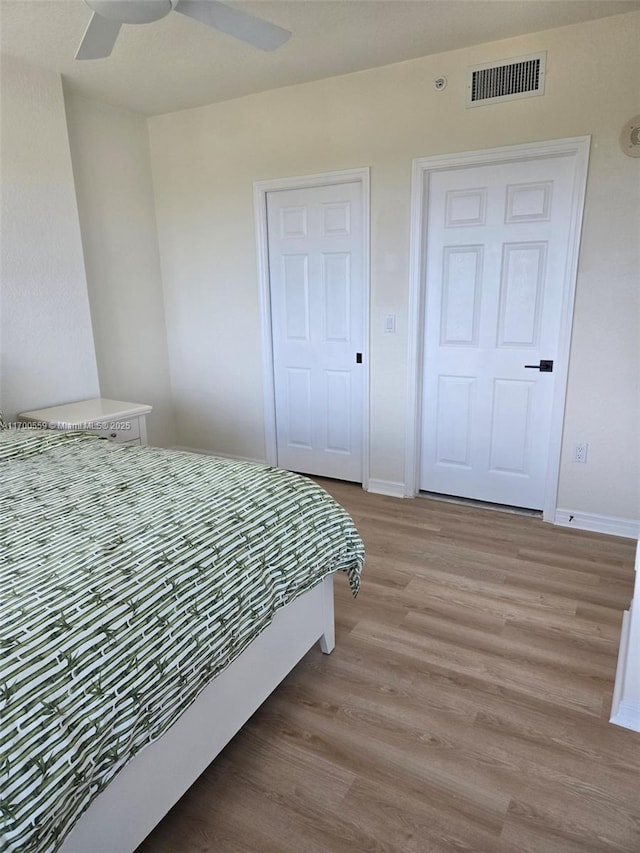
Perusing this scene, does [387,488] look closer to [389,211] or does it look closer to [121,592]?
[389,211]

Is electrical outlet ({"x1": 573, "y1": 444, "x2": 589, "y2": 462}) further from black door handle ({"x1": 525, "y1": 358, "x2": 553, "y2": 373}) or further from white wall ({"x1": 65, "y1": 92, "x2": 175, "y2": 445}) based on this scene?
white wall ({"x1": 65, "y1": 92, "x2": 175, "y2": 445})

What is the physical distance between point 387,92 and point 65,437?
2.56m

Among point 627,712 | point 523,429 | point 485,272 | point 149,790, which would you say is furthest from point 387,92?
point 149,790

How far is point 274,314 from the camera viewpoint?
3771mm

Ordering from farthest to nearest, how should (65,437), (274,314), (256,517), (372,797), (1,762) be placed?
1. (274,314)
2. (65,437)
3. (256,517)
4. (372,797)
5. (1,762)

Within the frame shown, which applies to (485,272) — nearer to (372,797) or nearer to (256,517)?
(256,517)

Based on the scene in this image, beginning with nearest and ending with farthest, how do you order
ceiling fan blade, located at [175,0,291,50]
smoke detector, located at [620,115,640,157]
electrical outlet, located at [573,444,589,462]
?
ceiling fan blade, located at [175,0,291,50], smoke detector, located at [620,115,640,157], electrical outlet, located at [573,444,589,462]

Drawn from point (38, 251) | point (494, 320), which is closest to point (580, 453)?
point (494, 320)

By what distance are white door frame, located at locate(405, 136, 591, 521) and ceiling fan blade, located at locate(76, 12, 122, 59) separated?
1.69 metres

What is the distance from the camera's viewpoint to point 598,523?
298 cm

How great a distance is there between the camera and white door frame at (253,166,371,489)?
3262mm

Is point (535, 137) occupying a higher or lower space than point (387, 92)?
lower

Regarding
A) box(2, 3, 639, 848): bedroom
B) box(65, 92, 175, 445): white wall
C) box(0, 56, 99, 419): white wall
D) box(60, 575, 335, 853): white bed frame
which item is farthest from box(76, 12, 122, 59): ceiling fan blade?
box(60, 575, 335, 853): white bed frame

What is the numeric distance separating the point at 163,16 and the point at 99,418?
1858 millimetres
